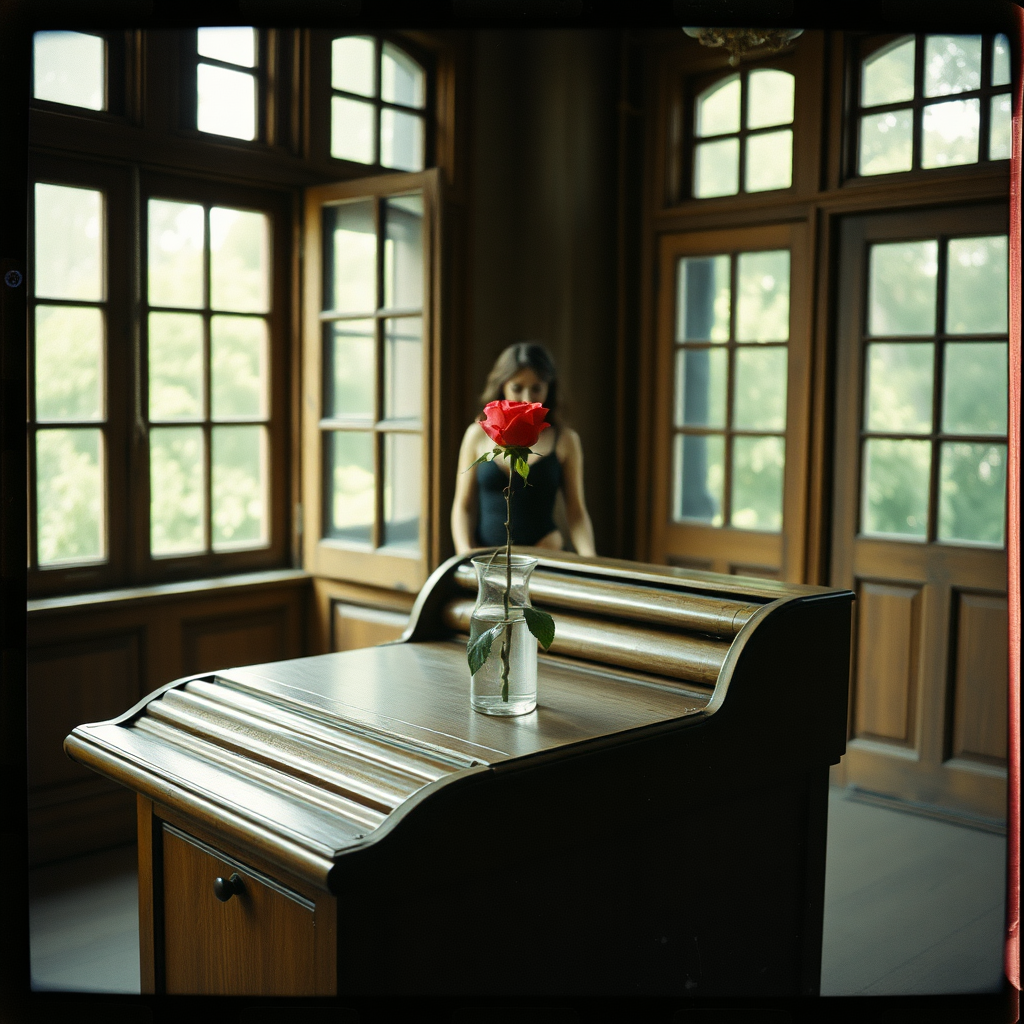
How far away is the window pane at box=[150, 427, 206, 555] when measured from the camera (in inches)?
138

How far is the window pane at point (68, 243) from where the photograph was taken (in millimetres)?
3154

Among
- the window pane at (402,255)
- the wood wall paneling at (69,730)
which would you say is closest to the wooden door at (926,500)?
the window pane at (402,255)

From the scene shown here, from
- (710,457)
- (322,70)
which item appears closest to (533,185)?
(322,70)

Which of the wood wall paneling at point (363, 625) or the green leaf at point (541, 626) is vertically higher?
the green leaf at point (541, 626)

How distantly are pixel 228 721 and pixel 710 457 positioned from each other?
9.65ft

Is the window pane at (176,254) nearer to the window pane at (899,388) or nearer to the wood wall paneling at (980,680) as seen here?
the window pane at (899,388)

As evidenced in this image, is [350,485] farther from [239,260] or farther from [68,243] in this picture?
[68,243]

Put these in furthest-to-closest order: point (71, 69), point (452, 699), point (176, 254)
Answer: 1. point (176, 254)
2. point (71, 69)
3. point (452, 699)

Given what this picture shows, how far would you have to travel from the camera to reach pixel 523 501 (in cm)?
337

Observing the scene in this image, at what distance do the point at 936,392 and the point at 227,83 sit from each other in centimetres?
252

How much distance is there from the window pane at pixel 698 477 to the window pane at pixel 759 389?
0.15 meters

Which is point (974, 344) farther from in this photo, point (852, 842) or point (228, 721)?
point (228, 721)

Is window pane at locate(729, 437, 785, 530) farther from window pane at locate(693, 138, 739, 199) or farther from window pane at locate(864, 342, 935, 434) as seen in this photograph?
window pane at locate(693, 138, 739, 199)

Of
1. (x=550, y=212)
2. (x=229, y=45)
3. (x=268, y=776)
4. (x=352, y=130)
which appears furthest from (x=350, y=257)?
(x=268, y=776)
